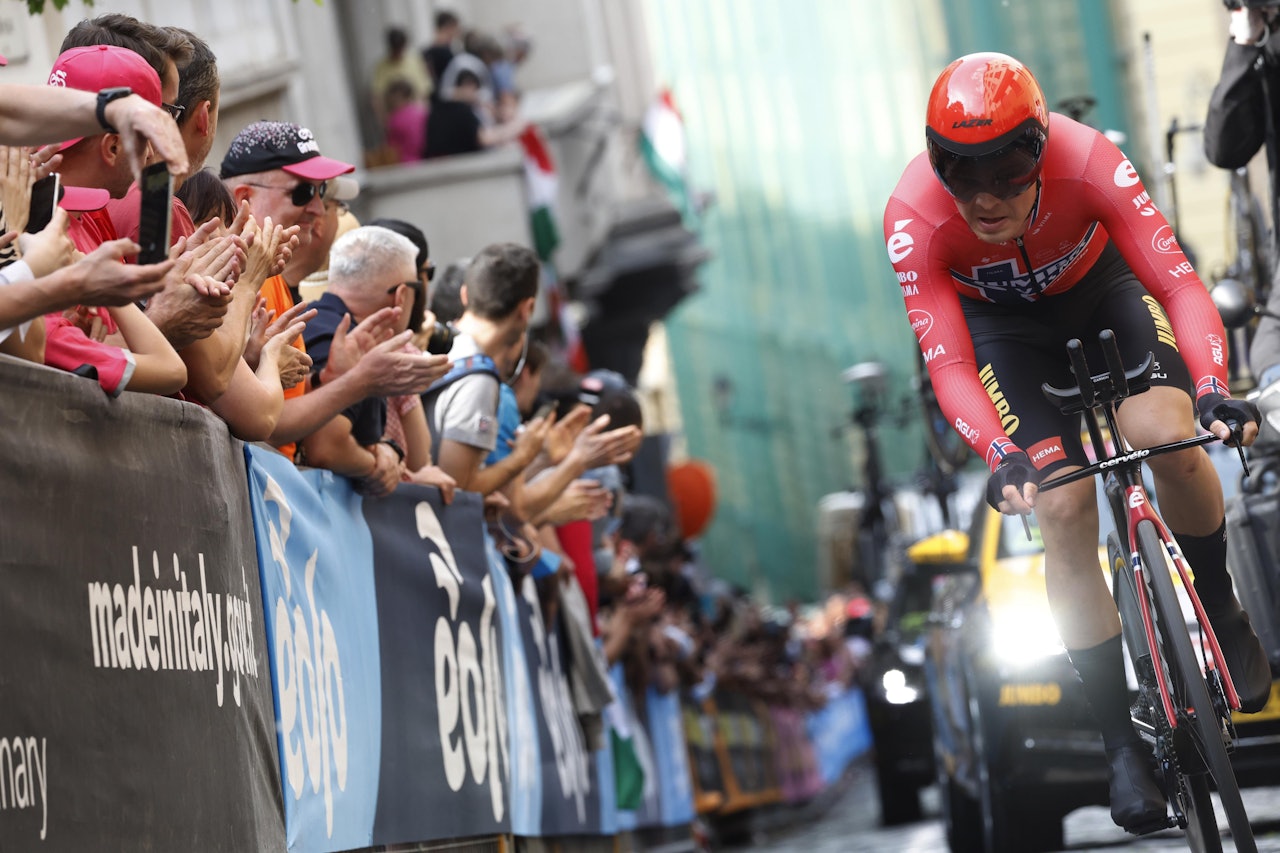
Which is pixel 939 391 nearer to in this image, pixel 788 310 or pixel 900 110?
pixel 900 110

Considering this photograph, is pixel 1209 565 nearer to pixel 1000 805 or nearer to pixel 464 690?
pixel 464 690

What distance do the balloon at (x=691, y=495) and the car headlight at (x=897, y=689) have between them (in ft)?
38.1

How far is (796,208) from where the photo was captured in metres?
41.3

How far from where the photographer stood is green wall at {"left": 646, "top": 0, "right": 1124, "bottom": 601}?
33.6 metres

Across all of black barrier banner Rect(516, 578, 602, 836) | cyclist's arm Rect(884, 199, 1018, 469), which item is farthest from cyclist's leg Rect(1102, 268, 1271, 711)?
black barrier banner Rect(516, 578, 602, 836)

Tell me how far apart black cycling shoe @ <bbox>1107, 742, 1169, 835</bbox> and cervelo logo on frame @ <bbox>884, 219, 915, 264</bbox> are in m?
1.59

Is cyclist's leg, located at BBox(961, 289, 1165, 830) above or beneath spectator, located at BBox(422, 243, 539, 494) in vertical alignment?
beneath

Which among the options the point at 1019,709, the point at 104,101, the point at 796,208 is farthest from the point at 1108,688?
the point at 796,208

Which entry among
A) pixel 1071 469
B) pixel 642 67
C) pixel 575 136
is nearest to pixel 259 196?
pixel 1071 469

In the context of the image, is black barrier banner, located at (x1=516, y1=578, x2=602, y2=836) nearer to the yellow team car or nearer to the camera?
the camera

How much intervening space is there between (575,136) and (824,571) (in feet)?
85.6

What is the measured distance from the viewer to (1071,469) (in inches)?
233

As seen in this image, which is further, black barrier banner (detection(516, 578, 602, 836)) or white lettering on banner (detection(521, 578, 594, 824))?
white lettering on banner (detection(521, 578, 594, 824))

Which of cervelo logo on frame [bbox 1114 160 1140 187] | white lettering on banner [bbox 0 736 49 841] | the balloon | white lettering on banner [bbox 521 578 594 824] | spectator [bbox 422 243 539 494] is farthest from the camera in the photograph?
the balloon
